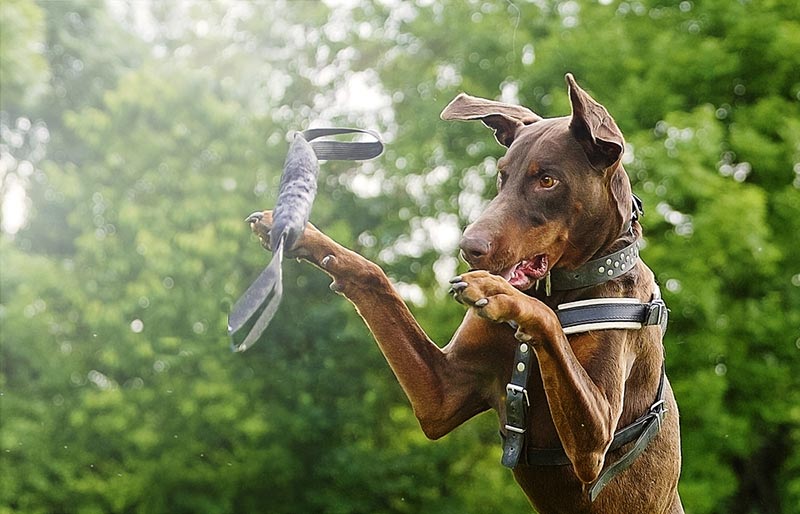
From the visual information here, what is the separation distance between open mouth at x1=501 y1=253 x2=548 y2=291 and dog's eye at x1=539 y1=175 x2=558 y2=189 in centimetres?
19

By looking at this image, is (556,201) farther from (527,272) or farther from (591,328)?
(591,328)

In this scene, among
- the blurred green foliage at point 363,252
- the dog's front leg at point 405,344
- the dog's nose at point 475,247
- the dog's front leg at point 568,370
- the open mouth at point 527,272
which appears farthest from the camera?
the blurred green foliage at point 363,252

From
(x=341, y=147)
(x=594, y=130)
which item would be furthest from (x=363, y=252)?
(x=594, y=130)

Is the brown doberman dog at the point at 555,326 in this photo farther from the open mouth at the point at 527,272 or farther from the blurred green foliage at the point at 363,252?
the blurred green foliage at the point at 363,252

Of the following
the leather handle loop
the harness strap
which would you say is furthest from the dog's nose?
the leather handle loop

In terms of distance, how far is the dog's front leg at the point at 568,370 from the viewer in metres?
2.50

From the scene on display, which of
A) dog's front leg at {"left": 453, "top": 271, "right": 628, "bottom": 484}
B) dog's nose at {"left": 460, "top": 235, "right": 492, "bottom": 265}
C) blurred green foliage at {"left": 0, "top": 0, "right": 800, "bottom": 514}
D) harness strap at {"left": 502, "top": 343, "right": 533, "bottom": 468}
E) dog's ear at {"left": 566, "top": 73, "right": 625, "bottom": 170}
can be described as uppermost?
dog's ear at {"left": 566, "top": 73, "right": 625, "bottom": 170}

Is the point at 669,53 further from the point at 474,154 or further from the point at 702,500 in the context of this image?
the point at 702,500

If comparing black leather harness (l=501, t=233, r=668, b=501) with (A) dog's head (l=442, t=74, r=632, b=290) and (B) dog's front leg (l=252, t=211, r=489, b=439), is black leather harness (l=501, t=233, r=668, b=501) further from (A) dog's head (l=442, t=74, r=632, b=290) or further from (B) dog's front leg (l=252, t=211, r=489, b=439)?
(B) dog's front leg (l=252, t=211, r=489, b=439)

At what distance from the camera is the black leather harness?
9.55ft

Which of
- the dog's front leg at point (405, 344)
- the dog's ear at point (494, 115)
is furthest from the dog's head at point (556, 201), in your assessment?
the dog's front leg at point (405, 344)

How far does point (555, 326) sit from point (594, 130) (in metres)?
0.54

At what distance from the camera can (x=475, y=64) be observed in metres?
18.3

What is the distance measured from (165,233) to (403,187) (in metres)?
4.63
